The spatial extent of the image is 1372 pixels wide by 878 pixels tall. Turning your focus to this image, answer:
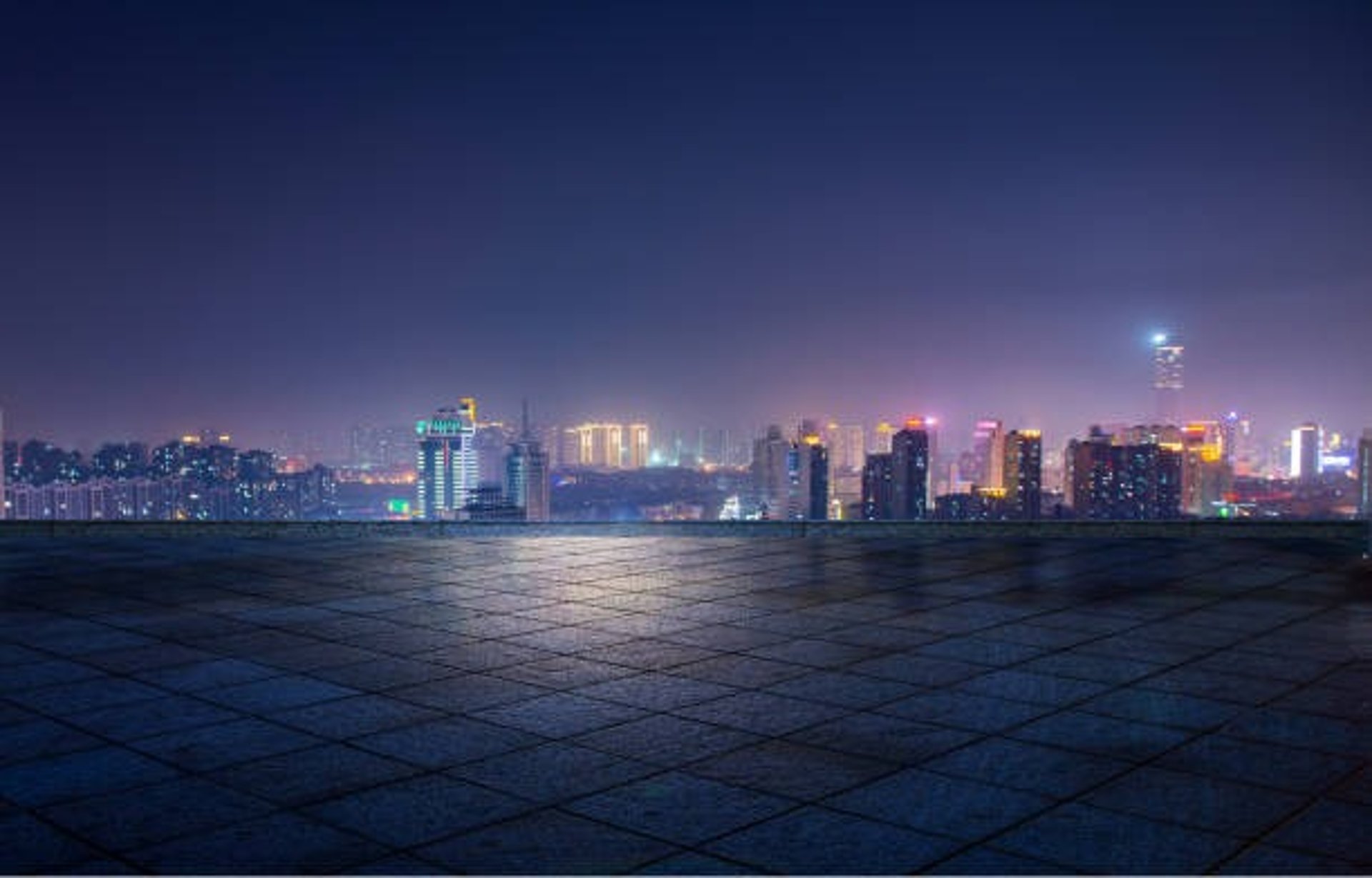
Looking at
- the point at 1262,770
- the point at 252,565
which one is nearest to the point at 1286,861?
the point at 1262,770

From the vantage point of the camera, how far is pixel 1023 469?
97812 mm

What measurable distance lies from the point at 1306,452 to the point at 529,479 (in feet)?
280

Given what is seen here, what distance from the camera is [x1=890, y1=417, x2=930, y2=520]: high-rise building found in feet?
278

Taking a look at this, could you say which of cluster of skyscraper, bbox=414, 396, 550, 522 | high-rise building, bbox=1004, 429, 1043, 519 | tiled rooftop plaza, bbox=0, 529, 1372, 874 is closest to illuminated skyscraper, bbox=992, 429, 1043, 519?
high-rise building, bbox=1004, 429, 1043, 519

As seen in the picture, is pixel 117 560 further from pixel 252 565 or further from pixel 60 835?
pixel 60 835

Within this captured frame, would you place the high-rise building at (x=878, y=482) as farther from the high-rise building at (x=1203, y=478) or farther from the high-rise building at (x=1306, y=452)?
the high-rise building at (x=1306, y=452)

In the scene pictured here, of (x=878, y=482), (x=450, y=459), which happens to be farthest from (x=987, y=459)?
(x=450, y=459)

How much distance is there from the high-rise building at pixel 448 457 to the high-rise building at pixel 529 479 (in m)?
11.4

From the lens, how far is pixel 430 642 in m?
9.67

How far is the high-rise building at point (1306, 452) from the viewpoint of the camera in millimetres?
115062

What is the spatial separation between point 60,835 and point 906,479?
84.4 metres

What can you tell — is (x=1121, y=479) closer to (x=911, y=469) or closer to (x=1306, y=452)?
(x=911, y=469)

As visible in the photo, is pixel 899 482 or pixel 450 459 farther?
pixel 450 459

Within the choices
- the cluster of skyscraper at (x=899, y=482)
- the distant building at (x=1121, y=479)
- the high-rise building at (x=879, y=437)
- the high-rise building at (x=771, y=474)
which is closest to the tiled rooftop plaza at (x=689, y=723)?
the cluster of skyscraper at (x=899, y=482)
